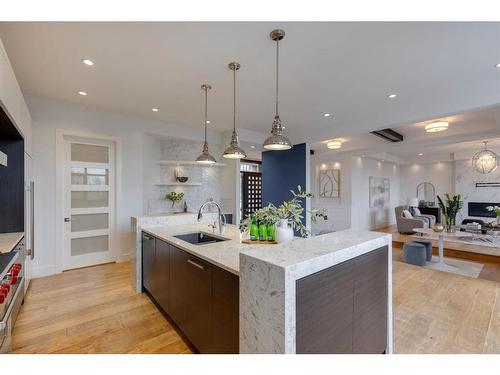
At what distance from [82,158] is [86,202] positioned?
767 millimetres

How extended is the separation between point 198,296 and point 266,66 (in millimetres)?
2448

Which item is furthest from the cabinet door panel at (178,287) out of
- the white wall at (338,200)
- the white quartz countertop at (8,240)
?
the white wall at (338,200)

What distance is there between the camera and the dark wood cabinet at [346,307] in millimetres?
1171

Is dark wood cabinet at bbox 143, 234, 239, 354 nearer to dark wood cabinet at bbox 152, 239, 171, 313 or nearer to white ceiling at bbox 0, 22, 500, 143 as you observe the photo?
dark wood cabinet at bbox 152, 239, 171, 313

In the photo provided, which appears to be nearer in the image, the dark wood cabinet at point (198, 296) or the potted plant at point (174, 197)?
the dark wood cabinet at point (198, 296)

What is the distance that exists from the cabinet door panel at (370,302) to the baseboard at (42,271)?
4.40 m

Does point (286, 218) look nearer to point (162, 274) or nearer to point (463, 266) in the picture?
point (162, 274)

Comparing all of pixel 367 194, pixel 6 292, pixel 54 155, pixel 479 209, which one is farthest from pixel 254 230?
pixel 479 209

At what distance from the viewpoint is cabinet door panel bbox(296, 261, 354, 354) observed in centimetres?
115

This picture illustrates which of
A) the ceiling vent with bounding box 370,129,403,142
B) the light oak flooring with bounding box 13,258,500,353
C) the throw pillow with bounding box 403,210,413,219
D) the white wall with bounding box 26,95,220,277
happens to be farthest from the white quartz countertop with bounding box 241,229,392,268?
the throw pillow with bounding box 403,210,413,219

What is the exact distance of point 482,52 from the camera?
241 centimetres

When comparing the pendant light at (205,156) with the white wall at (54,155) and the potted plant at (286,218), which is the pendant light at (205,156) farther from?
the white wall at (54,155)

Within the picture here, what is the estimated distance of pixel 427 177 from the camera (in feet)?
30.6
